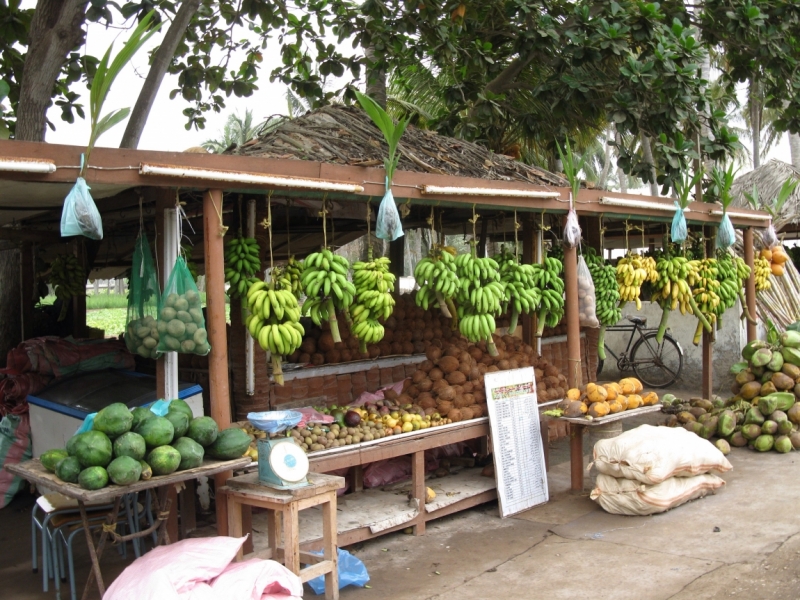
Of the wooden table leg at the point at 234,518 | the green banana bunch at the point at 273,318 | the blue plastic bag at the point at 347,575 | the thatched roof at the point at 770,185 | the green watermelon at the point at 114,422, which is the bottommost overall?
the blue plastic bag at the point at 347,575

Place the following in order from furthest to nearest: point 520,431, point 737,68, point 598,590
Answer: point 737,68 < point 520,431 < point 598,590

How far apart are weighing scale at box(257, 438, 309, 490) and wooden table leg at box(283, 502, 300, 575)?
123mm

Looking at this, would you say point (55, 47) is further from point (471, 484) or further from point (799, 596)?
point (799, 596)

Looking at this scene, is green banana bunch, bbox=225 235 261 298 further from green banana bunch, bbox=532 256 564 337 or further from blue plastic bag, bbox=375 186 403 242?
green banana bunch, bbox=532 256 564 337

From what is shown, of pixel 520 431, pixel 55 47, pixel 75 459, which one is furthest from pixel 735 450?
pixel 55 47

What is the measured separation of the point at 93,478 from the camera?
3463 millimetres

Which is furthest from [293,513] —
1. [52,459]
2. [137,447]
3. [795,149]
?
[795,149]

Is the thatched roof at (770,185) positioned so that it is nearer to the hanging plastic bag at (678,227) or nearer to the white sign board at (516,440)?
the hanging plastic bag at (678,227)

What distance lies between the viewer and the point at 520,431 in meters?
6.23

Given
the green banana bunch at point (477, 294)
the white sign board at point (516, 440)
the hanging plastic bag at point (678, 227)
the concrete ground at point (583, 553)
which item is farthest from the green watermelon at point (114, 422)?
the hanging plastic bag at point (678, 227)

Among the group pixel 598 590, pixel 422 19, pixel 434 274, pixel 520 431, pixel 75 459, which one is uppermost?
pixel 422 19

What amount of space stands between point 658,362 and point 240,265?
828 cm

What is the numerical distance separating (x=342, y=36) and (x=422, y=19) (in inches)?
35.9

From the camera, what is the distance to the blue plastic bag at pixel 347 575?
4.47 meters
